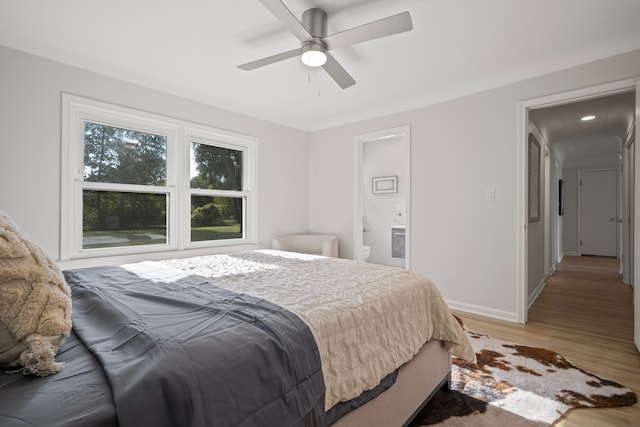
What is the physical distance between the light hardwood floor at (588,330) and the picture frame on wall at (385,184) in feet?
9.05

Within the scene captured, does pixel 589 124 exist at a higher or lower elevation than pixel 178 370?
higher

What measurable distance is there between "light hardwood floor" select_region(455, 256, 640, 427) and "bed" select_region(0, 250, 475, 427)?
0.89 m

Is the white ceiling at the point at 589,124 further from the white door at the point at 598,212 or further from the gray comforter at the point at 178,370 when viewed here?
the gray comforter at the point at 178,370

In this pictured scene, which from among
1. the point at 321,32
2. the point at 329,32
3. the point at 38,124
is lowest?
the point at 38,124

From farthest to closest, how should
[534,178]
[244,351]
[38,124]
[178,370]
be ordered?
[534,178] → [38,124] → [244,351] → [178,370]

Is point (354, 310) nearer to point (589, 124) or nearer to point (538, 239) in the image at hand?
point (538, 239)

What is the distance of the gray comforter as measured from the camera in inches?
25.7

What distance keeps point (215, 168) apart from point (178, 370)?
11.1 ft

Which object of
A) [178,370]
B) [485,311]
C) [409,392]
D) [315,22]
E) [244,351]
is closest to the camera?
[178,370]

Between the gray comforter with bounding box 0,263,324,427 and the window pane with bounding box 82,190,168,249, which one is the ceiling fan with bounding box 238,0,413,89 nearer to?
the gray comforter with bounding box 0,263,324,427

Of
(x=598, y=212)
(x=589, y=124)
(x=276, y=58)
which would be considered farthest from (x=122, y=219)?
(x=598, y=212)

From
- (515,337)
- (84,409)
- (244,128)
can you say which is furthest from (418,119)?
(84,409)

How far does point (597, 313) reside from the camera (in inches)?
132

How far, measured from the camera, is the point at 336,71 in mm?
2422
